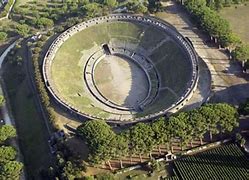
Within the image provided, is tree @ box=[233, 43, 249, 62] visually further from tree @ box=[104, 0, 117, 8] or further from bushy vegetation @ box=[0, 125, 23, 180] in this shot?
bushy vegetation @ box=[0, 125, 23, 180]

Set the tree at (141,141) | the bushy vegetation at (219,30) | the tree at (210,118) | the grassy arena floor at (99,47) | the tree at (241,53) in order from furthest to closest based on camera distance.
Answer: the bushy vegetation at (219,30) < the tree at (241,53) < the grassy arena floor at (99,47) < the tree at (210,118) < the tree at (141,141)

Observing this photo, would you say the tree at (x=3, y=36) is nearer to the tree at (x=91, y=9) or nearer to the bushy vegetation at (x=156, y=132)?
the tree at (x=91, y=9)

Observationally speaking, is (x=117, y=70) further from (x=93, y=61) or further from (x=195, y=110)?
(x=195, y=110)

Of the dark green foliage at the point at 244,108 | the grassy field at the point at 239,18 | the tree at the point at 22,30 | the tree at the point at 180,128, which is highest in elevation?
the grassy field at the point at 239,18

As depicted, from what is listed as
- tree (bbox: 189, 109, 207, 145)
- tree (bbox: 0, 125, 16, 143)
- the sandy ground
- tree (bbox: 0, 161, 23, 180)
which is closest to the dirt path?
tree (bbox: 189, 109, 207, 145)

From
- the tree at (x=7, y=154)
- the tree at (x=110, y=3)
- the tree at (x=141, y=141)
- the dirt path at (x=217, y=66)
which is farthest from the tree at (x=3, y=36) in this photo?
the tree at (x=141, y=141)

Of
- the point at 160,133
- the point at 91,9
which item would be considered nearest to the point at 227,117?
the point at 160,133
